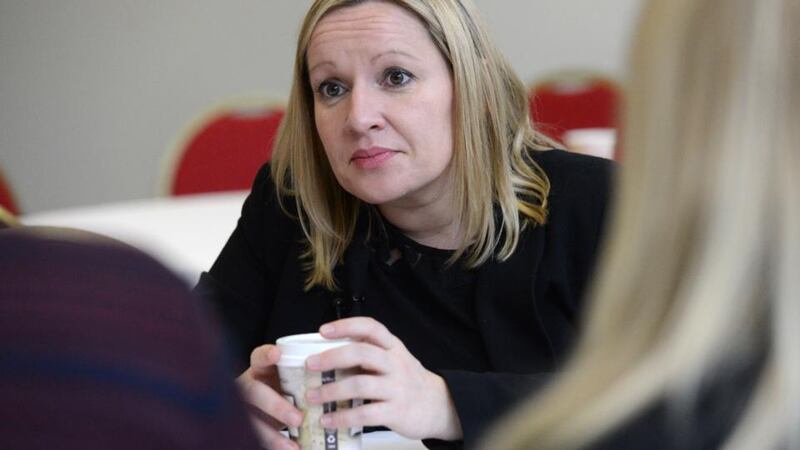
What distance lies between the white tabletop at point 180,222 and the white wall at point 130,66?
274cm

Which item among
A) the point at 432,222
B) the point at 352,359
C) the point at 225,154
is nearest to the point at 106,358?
the point at 352,359

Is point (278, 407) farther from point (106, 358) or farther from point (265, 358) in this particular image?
point (106, 358)

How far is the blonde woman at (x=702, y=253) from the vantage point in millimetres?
803

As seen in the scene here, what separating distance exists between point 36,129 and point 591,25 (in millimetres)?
2683

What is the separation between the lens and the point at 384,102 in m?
2.00

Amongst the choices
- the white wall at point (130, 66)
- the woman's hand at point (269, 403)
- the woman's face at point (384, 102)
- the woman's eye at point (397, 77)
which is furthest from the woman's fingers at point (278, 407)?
the white wall at point (130, 66)

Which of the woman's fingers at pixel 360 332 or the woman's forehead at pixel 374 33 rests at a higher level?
the woman's forehead at pixel 374 33

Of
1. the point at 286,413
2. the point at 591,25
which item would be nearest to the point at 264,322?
the point at 286,413

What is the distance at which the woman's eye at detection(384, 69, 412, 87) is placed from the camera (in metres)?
2.01

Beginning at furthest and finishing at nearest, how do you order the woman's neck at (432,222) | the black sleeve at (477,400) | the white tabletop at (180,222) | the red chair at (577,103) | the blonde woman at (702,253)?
the red chair at (577,103) → the white tabletop at (180,222) → the woman's neck at (432,222) → the black sleeve at (477,400) → the blonde woman at (702,253)

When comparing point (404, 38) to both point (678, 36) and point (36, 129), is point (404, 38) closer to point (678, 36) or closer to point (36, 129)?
point (678, 36)

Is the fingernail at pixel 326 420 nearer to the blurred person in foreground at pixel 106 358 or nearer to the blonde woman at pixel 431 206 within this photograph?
the blonde woman at pixel 431 206

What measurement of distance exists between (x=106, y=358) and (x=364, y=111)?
4.61 feet

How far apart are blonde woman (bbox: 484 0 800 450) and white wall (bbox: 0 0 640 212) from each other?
5034 millimetres
